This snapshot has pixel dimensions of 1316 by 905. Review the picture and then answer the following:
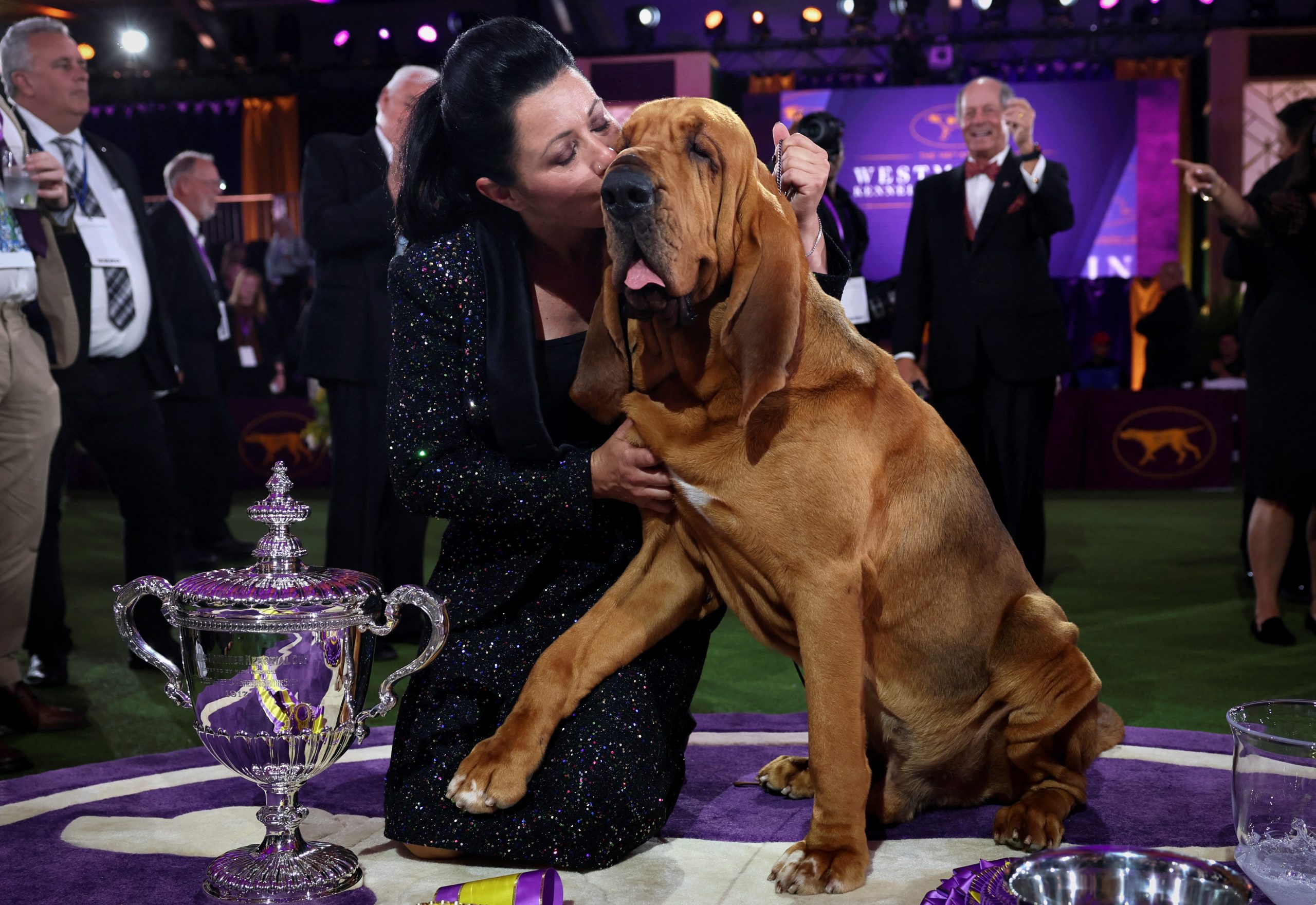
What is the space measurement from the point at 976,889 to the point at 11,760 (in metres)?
2.60

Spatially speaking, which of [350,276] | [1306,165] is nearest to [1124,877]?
[350,276]

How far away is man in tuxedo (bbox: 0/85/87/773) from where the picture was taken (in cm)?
354

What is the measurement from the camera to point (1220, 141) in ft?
46.6

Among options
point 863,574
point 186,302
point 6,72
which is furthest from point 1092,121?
point 863,574

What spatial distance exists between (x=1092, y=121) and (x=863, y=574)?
13582 mm

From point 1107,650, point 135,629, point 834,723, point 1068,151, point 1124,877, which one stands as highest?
point 1068,151

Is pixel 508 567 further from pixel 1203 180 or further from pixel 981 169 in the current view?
pixel 981 169

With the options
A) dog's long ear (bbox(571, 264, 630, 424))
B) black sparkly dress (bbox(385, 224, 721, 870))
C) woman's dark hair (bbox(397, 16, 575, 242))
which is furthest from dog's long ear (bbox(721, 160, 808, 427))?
woman's dark hair (bbox(397, 16, 575, 242))

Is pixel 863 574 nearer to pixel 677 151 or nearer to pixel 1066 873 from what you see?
pixel 1066 873

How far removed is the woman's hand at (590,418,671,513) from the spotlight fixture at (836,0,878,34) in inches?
499

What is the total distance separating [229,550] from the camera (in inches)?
281

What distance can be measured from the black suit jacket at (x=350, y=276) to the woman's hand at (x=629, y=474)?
91.4 inches

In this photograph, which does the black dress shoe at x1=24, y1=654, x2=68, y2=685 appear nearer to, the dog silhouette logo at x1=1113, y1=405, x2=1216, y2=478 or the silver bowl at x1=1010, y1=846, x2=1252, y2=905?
the silver bowl at x1=1010, y1=846, x2=1252, y2=905

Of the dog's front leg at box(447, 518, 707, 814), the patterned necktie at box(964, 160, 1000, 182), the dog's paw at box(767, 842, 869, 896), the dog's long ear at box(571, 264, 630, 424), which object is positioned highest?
the patterned necktie at box(964, 160, 1000, 182)
